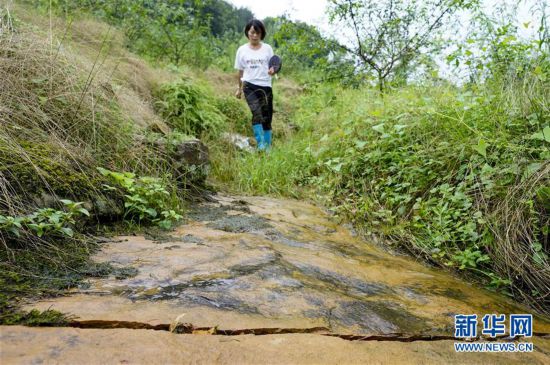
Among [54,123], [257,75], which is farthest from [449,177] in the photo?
[257,75]

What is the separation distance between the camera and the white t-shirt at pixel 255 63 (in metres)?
5.12

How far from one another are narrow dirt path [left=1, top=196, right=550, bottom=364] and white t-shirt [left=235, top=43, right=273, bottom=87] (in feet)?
10.9

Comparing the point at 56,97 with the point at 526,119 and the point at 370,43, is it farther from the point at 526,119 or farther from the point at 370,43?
the point at 370,43

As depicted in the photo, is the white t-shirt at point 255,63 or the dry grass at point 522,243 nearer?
the dry grass at point 522,243

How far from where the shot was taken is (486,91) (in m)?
3.17

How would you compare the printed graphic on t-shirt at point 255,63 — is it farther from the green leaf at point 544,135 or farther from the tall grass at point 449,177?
the green leaf at point 544,135

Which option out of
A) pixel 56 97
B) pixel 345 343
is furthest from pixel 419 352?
pixel 56 97

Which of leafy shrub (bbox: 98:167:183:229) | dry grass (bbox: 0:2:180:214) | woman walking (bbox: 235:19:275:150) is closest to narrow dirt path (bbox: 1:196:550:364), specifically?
leafy shrub (bbox: 98:167:183:229)

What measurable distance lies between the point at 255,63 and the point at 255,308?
4.34 metres

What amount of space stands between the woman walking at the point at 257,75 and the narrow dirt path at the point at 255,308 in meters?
3.09

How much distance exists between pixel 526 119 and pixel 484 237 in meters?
0.95

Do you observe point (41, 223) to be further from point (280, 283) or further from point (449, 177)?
point (449, 177)

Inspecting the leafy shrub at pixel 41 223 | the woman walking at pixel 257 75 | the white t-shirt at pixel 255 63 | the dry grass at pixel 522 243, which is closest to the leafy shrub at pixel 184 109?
the woman walking at pixel 257 75

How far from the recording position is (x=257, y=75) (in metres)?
5.12
